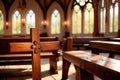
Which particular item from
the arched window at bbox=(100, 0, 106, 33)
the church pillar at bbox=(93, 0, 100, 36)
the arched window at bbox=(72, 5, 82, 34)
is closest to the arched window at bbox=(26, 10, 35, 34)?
the arched window at bbox=(72, 5, 82, 34)

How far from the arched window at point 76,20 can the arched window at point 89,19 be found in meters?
0.60

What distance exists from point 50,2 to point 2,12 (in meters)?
4.86

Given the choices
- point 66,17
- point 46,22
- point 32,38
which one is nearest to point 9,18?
point 46,22

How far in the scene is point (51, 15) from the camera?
2184 cm

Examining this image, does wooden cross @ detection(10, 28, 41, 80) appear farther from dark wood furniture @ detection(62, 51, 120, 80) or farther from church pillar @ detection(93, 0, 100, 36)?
church pillar @ detection(93, 0, 100, 36)

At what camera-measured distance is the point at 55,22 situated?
22094 millimetres

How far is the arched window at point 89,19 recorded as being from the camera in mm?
20938

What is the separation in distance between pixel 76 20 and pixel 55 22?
2.18 metres

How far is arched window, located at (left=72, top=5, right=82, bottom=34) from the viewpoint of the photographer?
70.1 feet

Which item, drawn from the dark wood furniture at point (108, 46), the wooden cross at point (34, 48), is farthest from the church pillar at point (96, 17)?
the wooden cross at point (34, 48)

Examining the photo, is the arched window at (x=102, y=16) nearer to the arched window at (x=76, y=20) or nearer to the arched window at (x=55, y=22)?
the arched window at (x=76, y=20)

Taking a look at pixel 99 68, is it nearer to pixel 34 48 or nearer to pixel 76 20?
pixel 34 48

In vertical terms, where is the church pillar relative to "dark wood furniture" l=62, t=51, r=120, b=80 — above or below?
above

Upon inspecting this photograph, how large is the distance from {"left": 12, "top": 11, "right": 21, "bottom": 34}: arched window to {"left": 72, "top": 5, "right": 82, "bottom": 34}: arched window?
546cm
